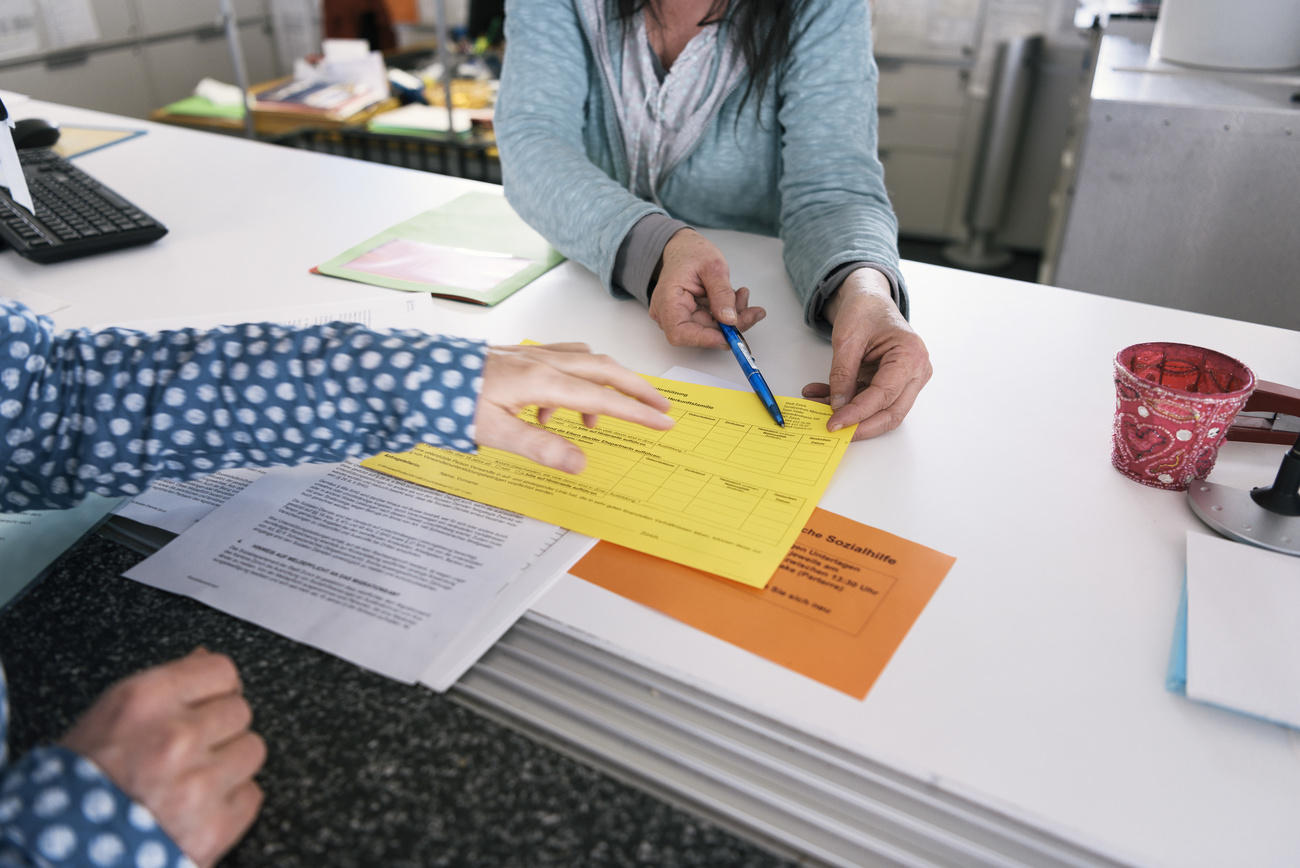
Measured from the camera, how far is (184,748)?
16.0 inches

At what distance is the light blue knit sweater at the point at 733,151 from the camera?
0.92 metres

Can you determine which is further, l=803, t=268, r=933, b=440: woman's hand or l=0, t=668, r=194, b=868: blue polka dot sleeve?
l=803, t=268, r=933, b=440: woman's hand

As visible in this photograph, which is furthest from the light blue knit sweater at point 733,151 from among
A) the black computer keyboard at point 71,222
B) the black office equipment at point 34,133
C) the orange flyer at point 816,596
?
the black office equipment at point 34,133

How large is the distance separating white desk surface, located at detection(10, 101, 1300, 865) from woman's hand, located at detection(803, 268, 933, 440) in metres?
0.03

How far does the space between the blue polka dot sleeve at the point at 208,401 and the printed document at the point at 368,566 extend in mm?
58

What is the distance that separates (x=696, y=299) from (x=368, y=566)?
430 millimetres

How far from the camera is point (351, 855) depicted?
0.40 m

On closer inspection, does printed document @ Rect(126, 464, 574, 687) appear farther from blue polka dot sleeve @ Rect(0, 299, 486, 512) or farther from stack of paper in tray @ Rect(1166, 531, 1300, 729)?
stack of paper in tray @ Rect(1166, 531, 1300, 729)

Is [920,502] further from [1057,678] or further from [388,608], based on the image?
[388,608]

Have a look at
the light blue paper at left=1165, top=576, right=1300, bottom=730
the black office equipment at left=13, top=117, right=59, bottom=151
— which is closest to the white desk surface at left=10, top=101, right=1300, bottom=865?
the light blue paper at left=1165, top=576, right=1300, bottom=730

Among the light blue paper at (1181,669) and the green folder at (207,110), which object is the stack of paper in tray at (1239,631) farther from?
the green folder at (207,110)

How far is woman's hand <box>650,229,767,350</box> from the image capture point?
814 mm

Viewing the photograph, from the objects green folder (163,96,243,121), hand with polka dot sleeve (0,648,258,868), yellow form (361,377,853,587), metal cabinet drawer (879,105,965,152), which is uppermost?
hand with polka dot sleeve (0,648,258,868)

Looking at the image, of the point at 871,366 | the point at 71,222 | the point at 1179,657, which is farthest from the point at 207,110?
the point at 1179,657
